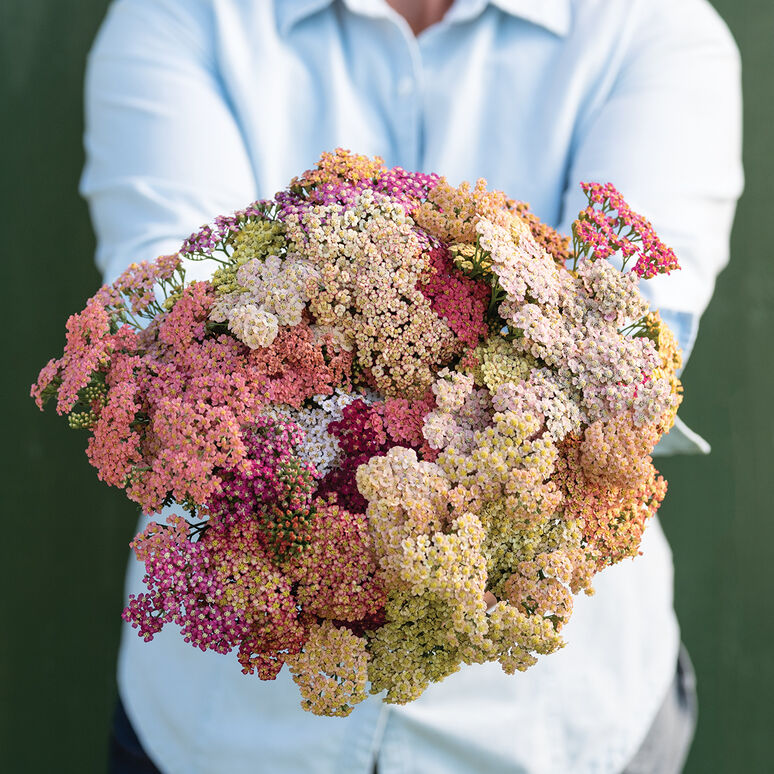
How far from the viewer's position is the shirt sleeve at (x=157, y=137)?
1.04 metres

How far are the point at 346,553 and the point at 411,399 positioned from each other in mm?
138

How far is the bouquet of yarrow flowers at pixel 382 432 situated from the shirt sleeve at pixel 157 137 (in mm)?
377

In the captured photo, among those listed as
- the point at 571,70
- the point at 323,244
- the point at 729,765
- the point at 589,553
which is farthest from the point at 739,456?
the point at 323,244

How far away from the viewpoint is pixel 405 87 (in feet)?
3.82

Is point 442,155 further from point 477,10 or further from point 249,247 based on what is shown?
point 249,247

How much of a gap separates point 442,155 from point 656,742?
34.2 inches

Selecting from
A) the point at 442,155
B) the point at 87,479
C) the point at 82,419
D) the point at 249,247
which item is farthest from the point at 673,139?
the point at 87,479

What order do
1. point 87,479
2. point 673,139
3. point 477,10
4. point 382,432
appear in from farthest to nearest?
point 87,479 < point 477,10 < point 673,139 < point 382,432

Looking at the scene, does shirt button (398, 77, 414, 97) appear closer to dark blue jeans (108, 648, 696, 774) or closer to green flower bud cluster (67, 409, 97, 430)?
green flower bud cluster (67, 409, 97, 430)

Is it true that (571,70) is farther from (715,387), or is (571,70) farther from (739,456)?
(739,456)

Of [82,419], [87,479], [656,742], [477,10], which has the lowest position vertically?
[87,479]

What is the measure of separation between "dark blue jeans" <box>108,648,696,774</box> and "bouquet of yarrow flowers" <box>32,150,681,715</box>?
578 millimetres

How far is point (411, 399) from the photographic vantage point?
67 centimetres

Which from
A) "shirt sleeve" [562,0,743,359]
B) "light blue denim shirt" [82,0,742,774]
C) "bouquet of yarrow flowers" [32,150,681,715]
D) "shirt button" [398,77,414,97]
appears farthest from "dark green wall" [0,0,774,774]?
"bouquet of yarrow flowers" [32,150,681,715]
